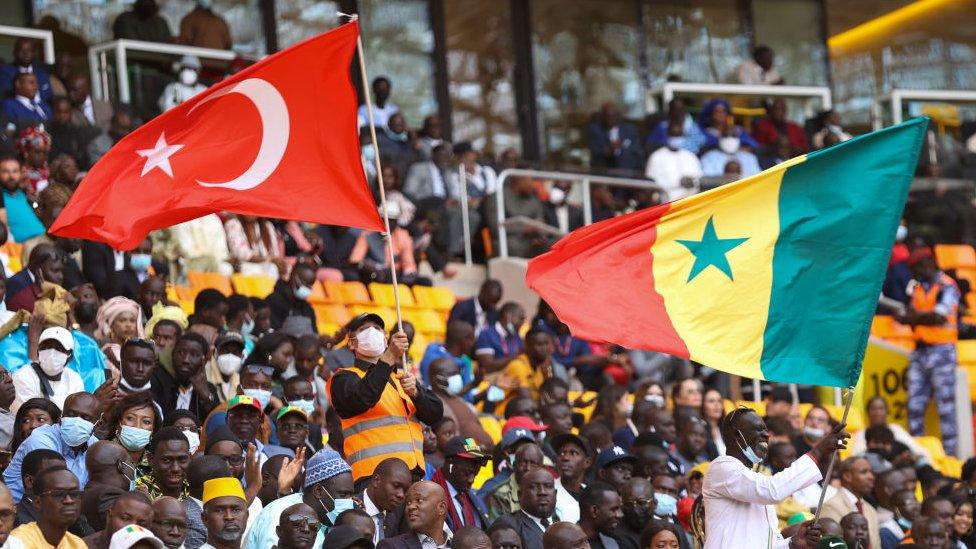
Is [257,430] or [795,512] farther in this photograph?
[795,512]

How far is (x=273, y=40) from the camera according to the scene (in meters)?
22.1

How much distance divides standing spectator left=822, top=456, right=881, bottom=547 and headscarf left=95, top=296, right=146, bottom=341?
15.7 ft

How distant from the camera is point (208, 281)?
53.7 ft

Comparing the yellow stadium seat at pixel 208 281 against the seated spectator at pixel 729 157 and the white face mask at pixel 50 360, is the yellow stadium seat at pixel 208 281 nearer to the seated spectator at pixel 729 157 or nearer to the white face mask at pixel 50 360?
the white face mask at pixel 50 360

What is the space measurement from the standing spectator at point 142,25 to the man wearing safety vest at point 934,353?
7879 millimetres

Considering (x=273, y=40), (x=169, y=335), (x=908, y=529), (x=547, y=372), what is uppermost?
(x=273, y=40)

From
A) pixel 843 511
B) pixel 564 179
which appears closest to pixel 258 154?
pixel 843 511

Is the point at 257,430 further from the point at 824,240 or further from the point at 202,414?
the point at 824,240

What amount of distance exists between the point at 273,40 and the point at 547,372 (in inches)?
307

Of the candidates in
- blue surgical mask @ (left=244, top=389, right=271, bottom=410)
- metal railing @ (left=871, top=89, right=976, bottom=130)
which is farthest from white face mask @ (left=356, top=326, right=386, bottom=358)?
metal railing @ (left=871, top=89, right=976, bottom=130)

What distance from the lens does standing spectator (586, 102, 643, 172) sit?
71.2 ft

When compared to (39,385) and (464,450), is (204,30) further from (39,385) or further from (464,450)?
(464,450)

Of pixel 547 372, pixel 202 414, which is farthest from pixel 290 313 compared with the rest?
pixel 202 414

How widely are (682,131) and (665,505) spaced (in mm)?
10023
